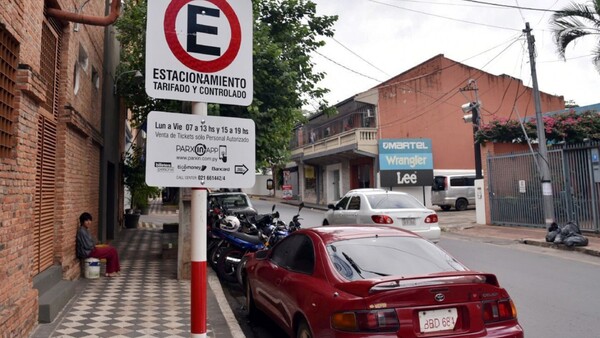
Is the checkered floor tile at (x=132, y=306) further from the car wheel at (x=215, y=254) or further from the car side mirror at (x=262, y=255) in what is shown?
the car side mirror at (x=262, y=255)

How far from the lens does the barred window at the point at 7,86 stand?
4492 mm

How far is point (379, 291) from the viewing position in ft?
11.7

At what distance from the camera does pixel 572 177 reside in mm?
14531

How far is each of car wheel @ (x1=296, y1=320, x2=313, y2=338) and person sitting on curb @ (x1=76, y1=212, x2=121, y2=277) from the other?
524cm

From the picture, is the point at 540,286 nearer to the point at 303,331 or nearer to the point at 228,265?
the point at 303,331

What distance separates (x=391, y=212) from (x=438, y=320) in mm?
7660

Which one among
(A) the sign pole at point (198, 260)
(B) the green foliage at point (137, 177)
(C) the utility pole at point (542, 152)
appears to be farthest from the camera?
(B) the green foliage at point (137, 177)

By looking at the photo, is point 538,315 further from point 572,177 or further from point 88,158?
point 572,177

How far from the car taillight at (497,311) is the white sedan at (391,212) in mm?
7114

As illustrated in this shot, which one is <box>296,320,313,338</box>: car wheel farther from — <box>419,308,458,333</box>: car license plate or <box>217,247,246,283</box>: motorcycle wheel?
<box>217,247,246,283</box>: motorcycle wheel

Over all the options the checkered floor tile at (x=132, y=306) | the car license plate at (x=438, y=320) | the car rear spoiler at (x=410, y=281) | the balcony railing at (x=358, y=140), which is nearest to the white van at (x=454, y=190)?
the balcony railing at (x=358, y=140)

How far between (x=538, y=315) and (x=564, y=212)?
10.1 metres

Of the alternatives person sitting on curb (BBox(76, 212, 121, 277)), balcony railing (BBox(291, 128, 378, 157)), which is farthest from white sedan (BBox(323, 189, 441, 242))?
balcony railing (BBox(291, 128, 378, 157))

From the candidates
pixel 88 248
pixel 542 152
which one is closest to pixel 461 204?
pixel 542 152
